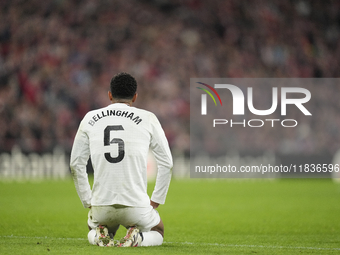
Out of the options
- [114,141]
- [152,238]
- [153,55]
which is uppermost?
[153,55]

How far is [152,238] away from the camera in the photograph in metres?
4.85

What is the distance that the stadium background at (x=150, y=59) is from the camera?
19.5 meters

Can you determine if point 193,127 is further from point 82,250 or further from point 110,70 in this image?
point 82,250

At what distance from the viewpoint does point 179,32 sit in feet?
84.2

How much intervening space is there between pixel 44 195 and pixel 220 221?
569 centimetres

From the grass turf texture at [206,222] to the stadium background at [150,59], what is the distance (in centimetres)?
499

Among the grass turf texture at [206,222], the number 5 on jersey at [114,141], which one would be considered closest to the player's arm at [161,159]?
the number 5 on jersey at [114,141]

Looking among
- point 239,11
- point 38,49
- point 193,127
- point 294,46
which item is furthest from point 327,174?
point 38,49

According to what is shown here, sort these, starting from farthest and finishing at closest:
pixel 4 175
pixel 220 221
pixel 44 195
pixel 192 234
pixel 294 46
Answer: pixel 294 46
pixel 4 175
pixel 44 195
pixel 220 221
pixel 192 234

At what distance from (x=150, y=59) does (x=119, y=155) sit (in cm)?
1991

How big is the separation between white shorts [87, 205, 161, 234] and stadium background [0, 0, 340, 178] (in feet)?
45.1

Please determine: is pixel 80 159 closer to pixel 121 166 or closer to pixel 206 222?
pixel 121 166

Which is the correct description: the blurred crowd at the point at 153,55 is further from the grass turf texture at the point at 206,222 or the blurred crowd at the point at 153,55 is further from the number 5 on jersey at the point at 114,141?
the number 5 on jersey at the point at 114,141

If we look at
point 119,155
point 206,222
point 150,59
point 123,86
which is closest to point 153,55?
point 150,59
